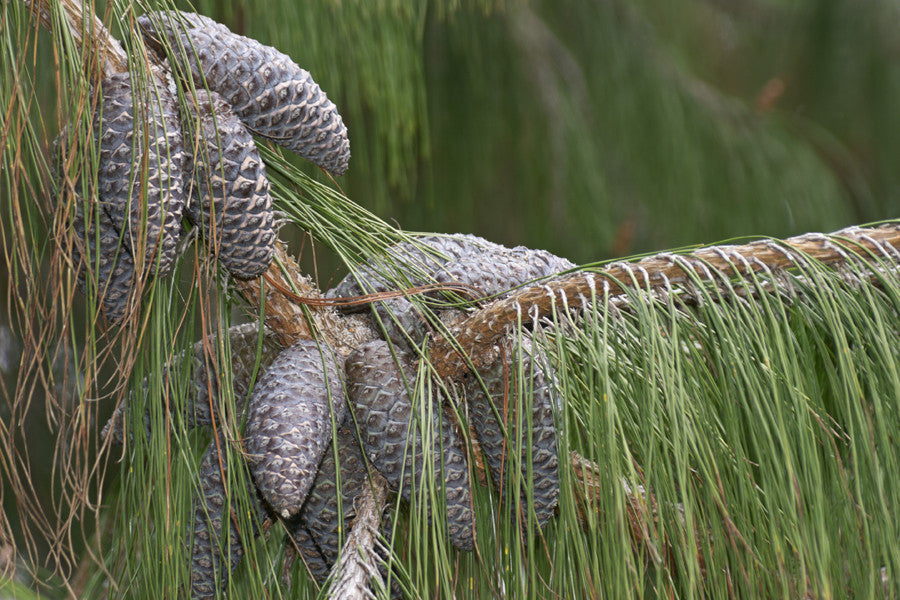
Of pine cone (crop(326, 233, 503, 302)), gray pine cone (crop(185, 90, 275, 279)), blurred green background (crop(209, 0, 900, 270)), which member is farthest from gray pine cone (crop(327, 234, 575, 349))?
blurred green background (crop(209, 0, 900, 270))

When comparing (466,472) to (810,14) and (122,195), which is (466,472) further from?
(810,14)

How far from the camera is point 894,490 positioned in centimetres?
46

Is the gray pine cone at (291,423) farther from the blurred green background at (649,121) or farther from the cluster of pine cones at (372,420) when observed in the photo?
the blurred green background at (649,121)

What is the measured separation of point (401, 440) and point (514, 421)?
0.26 feet

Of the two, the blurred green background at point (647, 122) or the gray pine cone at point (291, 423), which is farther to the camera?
the blurred green background at point (647, 122)

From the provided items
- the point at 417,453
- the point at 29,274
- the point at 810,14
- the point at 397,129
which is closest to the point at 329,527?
the point at 417,453

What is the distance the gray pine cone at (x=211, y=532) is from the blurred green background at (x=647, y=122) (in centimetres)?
48

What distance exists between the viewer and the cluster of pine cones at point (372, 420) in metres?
0.52

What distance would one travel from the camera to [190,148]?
1.62 ft

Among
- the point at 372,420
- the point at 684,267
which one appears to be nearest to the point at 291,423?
the point at 372,420

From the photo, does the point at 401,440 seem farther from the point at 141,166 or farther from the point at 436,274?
the point at 141,166

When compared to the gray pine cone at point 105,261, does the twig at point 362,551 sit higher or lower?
lower

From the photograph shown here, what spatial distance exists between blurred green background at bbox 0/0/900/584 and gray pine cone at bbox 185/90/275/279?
0.50 metres

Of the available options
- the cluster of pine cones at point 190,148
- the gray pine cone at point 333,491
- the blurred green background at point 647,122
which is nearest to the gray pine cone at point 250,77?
the cluster of pine cones at point 190,148
